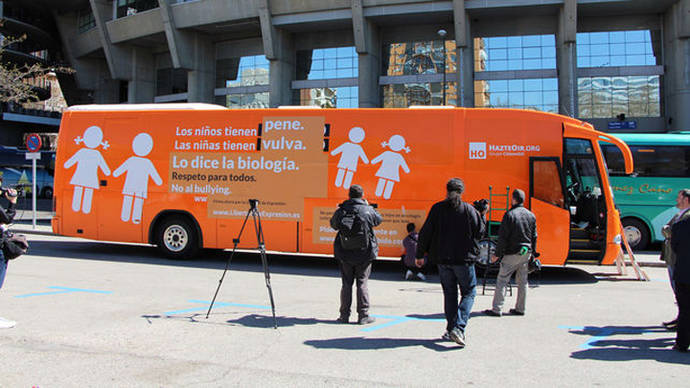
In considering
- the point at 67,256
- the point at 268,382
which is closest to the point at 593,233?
the point at 268,382

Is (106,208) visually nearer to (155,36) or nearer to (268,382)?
(268,382)

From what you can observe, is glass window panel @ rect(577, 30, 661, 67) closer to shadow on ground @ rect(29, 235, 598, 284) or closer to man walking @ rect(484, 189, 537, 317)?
shadow on ground @ rect(29, 235, 598, 284)

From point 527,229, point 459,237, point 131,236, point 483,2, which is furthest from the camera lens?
point 483,2

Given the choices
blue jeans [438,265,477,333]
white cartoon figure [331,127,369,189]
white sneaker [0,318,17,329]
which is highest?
white cartoon figure [331,127,369,189]

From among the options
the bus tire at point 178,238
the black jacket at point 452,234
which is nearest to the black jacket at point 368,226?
the black jacket at point 452,234

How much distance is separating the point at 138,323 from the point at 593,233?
8247 millimetres

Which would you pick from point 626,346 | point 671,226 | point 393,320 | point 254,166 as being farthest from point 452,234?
point 254,166

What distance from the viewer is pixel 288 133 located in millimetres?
10766

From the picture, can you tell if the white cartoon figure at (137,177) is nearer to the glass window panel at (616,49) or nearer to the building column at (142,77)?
the glass window panel at (616,49)

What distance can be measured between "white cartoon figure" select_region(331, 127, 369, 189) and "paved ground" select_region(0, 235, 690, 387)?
2145mm

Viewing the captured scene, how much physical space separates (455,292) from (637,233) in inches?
456

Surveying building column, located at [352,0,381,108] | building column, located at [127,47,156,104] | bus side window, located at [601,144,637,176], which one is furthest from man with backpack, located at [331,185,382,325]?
building column, located at [127,47,156,104]

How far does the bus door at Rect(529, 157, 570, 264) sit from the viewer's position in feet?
31.5

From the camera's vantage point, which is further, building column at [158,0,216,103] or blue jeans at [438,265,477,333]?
building column at [158,0,216,103]
